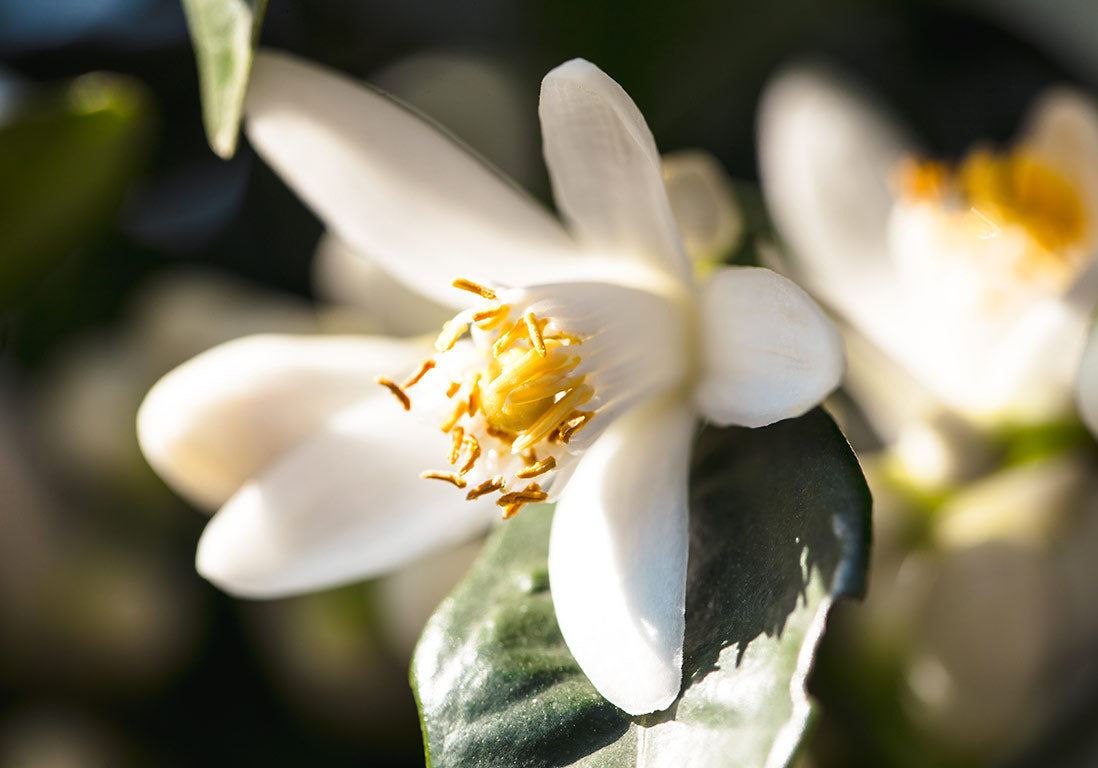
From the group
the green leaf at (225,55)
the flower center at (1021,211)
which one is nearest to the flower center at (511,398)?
the green leaf at (225,55)

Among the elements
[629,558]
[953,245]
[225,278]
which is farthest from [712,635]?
[225,278]

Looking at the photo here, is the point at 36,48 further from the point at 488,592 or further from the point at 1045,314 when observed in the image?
the point at 1045,314

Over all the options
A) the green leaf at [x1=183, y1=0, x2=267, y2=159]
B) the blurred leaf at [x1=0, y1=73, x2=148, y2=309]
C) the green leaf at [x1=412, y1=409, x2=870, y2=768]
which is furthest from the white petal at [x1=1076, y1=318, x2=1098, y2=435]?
the blurred leaf at [x1=0, y1=73, x2=148, y2=309]

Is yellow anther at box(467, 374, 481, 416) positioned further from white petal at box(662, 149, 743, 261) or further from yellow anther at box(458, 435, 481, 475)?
white petal at box(662, 149, 743, 261)

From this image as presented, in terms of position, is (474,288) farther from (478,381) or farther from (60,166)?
(60,166)

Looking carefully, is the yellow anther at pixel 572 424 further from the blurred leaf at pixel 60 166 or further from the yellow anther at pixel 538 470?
the blurred leaf at pixel 60 166

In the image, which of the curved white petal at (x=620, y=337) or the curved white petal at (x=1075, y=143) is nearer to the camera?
the curved white petal at (x=620, y=337)

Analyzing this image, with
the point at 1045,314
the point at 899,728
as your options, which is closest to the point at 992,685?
the point at 899,728
